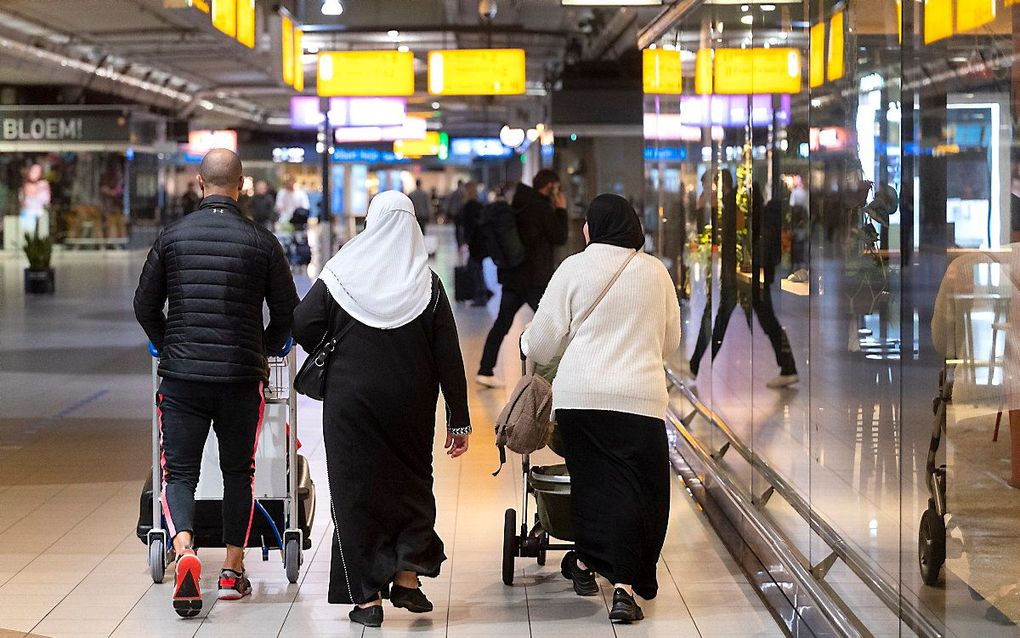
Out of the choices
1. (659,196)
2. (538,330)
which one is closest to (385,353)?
(538,330)

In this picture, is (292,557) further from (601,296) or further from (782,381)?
(782,381)

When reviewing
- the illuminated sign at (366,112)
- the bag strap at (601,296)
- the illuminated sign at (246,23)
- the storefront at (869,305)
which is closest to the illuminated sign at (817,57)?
the storefront at (869,305)

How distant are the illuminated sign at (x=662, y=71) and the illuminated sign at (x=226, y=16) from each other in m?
2.82

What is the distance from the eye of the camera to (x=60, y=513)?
253 inches

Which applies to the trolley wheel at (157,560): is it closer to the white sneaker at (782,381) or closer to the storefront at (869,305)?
the storefront at (869,305)

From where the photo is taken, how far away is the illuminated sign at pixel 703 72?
7.30 m

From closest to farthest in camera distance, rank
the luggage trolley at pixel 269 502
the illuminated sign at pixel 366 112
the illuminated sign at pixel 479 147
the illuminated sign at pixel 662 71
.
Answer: the luggage trolley at pixel 269 502 → the illuminated sign at pixel 662 71 → the illuminated sign at pixel 366 112 → the illuminated sign at pixel 479 147

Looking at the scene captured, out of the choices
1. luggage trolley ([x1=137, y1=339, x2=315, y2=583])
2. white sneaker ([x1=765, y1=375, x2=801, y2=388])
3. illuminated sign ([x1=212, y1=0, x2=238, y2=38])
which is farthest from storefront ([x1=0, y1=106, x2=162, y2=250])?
luggage trolley ([x1=137, y1=339, x2=315, y2=583])

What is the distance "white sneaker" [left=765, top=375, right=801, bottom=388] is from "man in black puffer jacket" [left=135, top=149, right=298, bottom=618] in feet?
7.14

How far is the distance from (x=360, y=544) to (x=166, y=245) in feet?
3.99

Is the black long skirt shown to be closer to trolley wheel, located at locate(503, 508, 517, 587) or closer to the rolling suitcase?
trolley wheel, located at locate(503, 508, 517, 587)

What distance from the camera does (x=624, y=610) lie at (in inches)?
183

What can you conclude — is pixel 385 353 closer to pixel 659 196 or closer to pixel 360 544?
pixel 360 544

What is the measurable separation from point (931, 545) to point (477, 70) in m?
13.3
